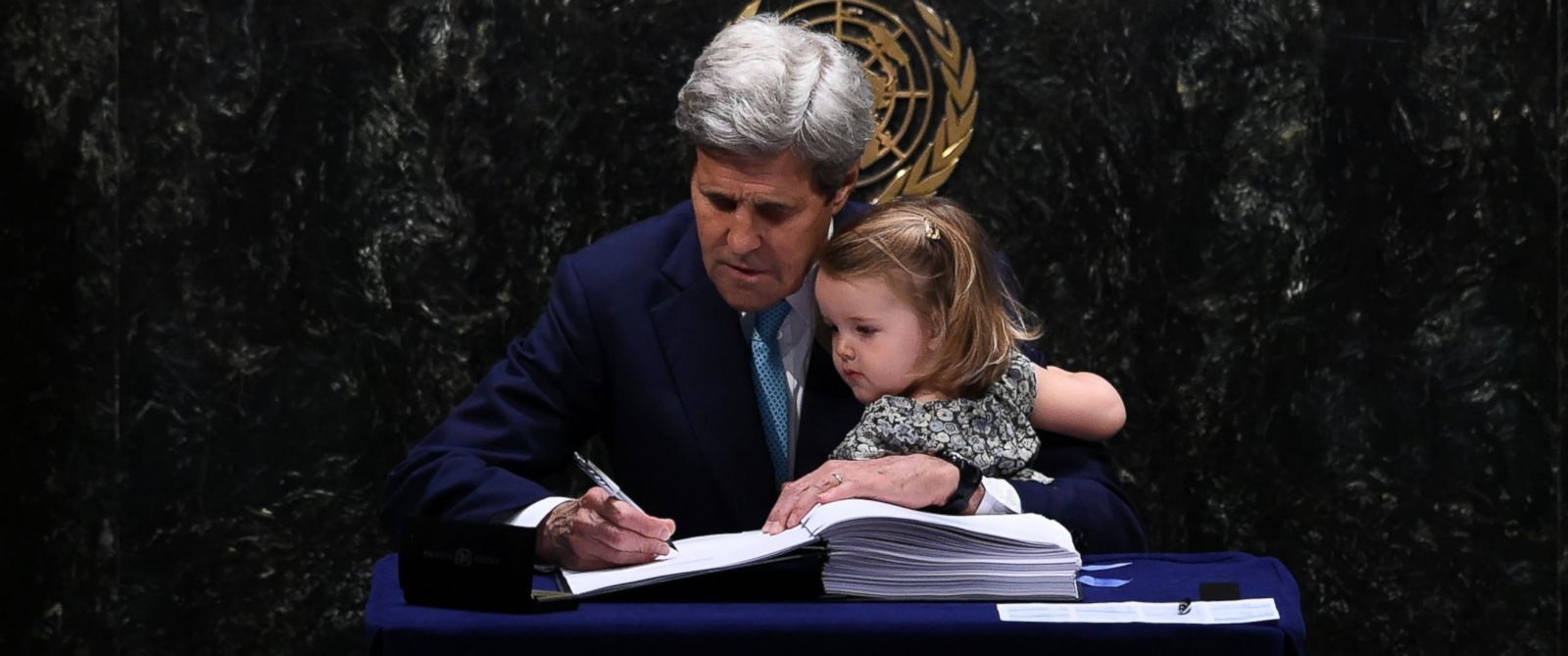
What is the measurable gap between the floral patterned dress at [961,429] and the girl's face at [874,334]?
0.03 metres

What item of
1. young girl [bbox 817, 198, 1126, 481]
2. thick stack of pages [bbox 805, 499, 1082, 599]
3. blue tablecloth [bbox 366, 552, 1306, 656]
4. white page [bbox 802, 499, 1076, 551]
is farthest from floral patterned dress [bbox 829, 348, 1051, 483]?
blue tablecloth [bbox 366, 552, 1306, 656]

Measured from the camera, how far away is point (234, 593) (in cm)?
374

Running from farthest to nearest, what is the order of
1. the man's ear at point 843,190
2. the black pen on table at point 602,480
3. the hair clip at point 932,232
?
1. the man's ear at point 843,190
2. the hair clip at point 932,232
3. the black pen on table at point 602,480

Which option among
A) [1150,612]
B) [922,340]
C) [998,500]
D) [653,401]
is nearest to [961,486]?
[998,500]

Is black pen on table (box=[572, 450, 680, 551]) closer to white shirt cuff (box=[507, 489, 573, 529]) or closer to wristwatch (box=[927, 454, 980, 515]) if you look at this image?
white shirt cuff (box=[507, 489, 573, 529])

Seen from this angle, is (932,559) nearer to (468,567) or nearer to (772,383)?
(468,567)

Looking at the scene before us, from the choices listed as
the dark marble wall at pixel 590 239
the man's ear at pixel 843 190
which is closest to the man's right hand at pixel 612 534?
the man's ear at pixel 843 190

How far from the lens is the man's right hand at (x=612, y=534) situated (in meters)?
2.05

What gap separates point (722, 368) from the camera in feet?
8.93

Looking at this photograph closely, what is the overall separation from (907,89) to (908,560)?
1843 millimetres

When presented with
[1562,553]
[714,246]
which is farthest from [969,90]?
[1562,553]

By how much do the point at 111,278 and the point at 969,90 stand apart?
1.77 metres

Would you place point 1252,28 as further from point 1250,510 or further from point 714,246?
point 714,246

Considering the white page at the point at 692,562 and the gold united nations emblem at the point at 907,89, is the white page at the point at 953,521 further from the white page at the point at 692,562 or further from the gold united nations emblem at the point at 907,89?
the gold united nations emblem at the point at 907,89
